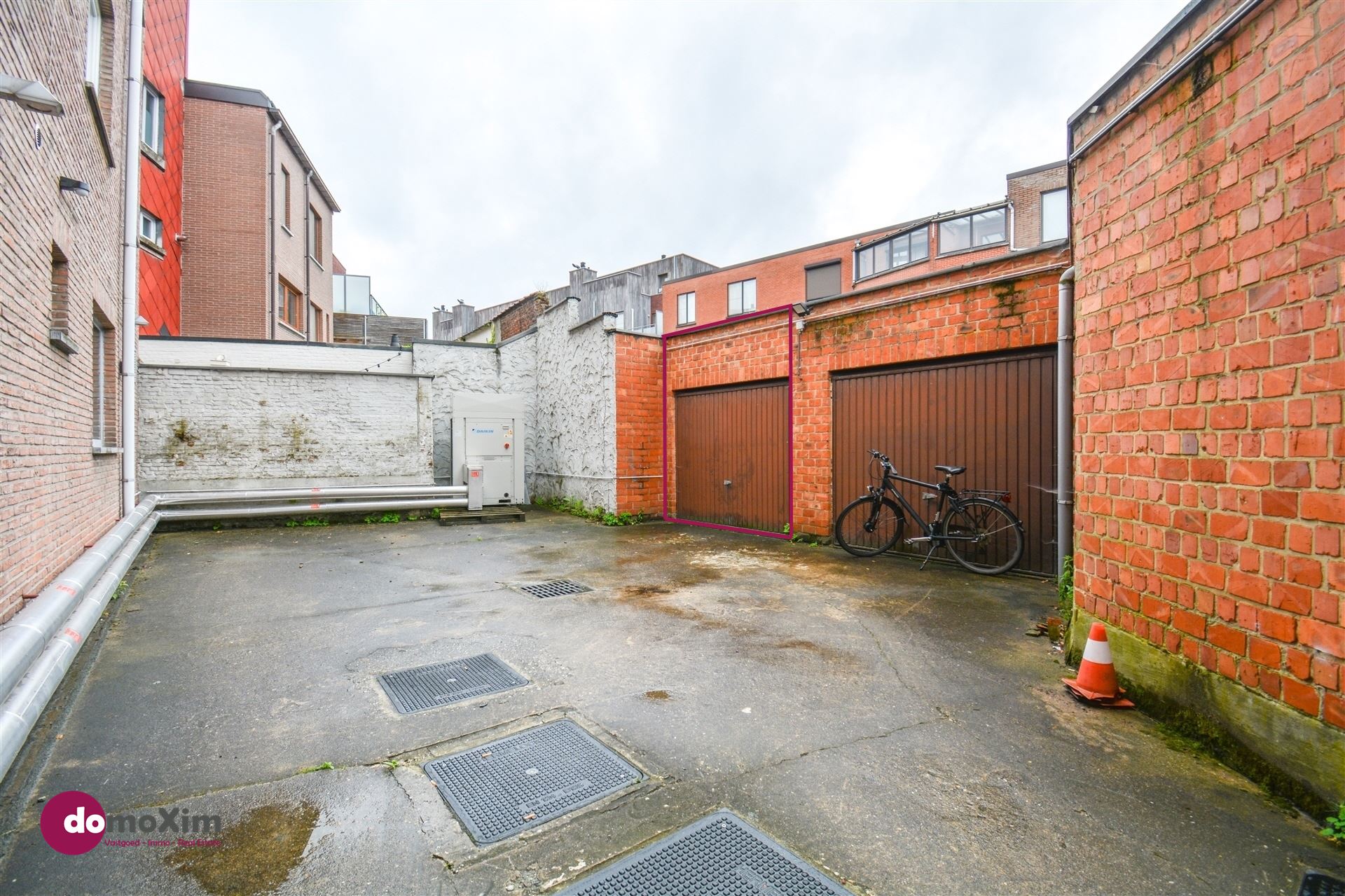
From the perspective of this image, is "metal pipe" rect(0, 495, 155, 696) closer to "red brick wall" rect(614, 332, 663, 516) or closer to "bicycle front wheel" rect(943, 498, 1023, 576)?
"red brick wall" rect(614, 332, 663, 516)

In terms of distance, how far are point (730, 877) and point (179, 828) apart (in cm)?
176

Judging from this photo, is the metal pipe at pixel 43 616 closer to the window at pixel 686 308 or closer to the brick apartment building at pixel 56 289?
the brick apartment building at pixel 56 289

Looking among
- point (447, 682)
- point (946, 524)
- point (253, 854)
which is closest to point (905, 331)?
point (946, 524)

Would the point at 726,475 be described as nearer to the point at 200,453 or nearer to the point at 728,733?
the point at 728,733

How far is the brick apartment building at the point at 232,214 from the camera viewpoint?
46.5 feet

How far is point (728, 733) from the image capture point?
2629 millimetres

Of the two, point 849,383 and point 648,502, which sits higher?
point 849,383

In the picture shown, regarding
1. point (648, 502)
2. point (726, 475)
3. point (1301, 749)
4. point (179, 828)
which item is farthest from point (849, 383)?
point (179, 828)

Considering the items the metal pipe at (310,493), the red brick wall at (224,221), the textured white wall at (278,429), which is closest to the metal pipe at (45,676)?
the metal pipe at (310,493)

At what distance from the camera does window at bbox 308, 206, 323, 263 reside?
18.2 m

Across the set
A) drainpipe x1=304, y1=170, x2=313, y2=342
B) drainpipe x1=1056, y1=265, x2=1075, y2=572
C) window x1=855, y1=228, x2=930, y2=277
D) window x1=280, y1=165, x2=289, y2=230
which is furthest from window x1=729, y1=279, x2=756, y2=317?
drainpipe x1=1056, y1=265, x2=1075, y2=572

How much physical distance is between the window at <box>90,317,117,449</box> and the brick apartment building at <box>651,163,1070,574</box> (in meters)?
6.01

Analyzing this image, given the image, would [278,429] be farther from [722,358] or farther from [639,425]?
[722,358]

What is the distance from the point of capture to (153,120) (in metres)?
12.6
